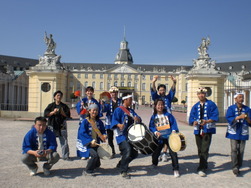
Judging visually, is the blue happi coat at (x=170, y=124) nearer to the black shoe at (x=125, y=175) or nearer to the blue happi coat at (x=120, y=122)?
the blue happi coat at (x=120, y=122)

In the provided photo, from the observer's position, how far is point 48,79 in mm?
15273

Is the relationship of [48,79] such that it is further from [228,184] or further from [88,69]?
[88,69]

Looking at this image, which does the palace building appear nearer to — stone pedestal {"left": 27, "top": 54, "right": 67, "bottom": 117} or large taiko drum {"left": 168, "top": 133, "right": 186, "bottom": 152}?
stone pedestal {"left": 27, "top": 54, "right": 67, "bottom": 117}

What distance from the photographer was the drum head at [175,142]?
5.27 meters

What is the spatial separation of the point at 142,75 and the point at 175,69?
43.3 ft

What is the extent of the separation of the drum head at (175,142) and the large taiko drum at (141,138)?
13.9 inches

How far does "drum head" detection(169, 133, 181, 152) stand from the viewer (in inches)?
207

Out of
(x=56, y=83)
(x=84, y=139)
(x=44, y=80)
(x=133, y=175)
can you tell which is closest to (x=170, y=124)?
(x=133, y=175)

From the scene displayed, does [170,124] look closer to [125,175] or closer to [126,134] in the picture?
[126,134]

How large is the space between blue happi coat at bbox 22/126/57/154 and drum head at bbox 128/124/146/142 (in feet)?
5.01

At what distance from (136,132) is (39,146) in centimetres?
193

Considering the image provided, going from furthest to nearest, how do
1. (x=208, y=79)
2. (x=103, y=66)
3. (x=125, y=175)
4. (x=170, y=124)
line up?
(x=103, y=66), (x=208, y=79), (x=170, y=124), (x=125, y=175)

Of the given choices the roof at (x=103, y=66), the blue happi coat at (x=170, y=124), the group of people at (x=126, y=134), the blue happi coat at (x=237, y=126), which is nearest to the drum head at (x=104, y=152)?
the group of people at (x=126, y=134)

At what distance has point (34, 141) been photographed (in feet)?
17.3
